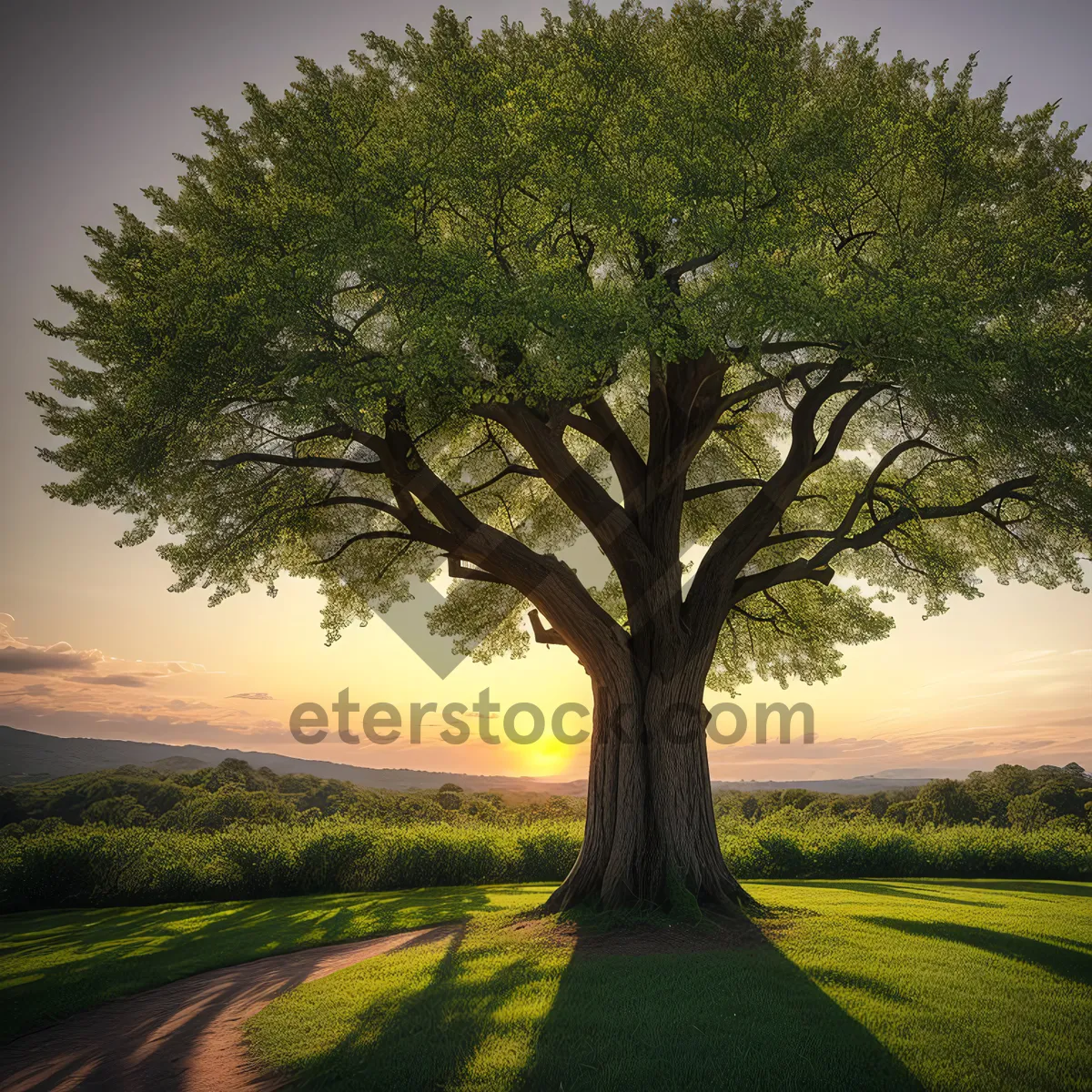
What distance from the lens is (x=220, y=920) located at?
42.8 feet

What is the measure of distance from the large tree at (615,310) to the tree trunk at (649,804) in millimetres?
44

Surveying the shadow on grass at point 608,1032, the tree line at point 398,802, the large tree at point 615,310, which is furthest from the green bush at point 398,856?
the shadow on grass at point 608,1032

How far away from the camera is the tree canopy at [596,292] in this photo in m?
9.09

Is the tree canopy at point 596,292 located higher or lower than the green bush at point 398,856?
higher

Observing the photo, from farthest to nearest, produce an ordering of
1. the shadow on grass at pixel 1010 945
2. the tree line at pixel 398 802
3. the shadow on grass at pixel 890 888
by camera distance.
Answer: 1. the tree line at pixel 398 802
2. the shadow on grass at pixel 890 888
3. the shadow on grass at pixel 1010 945

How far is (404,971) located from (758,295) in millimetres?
8888

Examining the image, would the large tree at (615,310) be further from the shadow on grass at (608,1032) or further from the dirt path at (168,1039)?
the dirt path at (168,1039)

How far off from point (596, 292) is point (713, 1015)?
26.3 ft

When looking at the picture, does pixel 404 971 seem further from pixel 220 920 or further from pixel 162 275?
pixel 162 275

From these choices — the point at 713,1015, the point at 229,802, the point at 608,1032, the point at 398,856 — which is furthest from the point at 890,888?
the point at 229,802

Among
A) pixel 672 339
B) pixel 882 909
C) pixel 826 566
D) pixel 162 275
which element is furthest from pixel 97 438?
pixel 882 909

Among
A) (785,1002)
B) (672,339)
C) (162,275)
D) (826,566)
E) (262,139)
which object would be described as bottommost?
(785,1002)

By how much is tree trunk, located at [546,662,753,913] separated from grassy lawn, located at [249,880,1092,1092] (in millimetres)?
1313

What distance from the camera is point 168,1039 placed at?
711 centimetres
